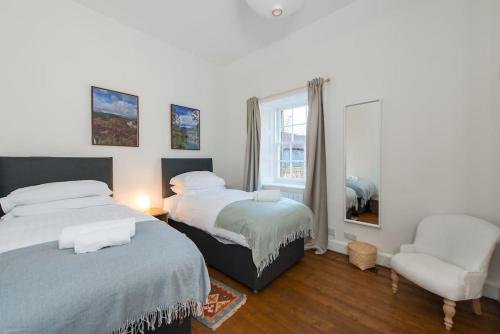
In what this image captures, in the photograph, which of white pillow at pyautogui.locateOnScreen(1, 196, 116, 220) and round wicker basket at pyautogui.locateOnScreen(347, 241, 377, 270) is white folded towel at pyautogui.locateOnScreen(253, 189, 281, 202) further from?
white pillow at pyautogui.locateOnScreen(1, 196, 116, 220)

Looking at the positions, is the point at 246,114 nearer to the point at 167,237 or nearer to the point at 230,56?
the point at 230,56

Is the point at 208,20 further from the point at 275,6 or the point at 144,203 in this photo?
the point at 144,203

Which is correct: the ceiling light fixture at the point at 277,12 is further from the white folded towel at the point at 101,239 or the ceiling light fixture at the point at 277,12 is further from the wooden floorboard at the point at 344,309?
the wooden floorboard at the point at 344,309

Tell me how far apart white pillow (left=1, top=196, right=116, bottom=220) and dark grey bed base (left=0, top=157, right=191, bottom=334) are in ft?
1.31

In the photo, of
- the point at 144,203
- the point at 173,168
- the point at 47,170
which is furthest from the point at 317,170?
the point at 47,170

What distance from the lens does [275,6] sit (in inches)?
76.9

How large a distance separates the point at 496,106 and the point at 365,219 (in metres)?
1.51

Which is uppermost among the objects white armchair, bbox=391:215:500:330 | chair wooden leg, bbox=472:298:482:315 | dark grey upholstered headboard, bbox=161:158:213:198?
Answer: dark grey upholstered headboard, bbox=161:158:213:198

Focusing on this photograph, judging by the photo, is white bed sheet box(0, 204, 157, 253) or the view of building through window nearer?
white bed sheet box(0, 204, 157, 253)

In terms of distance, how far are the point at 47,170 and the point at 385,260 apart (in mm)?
3663

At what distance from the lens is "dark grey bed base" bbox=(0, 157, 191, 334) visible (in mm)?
1959

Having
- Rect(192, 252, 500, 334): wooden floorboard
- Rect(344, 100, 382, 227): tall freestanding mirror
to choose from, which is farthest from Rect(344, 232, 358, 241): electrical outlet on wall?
Rect(192, 252, 500, 334): wooden floorboard

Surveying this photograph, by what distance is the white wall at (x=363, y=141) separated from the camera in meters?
2.41

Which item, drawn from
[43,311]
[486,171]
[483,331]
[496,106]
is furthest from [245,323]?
[496,106]
